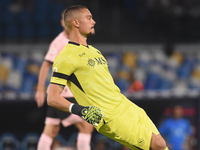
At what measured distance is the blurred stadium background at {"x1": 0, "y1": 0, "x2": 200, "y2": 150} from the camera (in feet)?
40.6

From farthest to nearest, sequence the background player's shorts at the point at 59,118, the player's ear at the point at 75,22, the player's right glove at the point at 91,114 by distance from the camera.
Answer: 1. the background player's shorts at the point at 59,118
2. the player's ear at the point at 75,22
3. the player's right glove at the point at 91,114

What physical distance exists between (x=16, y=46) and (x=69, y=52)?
10329 millimetres

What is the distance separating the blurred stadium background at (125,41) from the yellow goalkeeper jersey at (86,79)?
228 inches

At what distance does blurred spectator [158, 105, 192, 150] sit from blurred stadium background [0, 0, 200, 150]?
5.50 feet

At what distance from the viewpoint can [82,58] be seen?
3896 millimetres

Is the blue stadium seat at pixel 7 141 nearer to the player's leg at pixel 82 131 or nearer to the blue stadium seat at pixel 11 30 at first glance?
the player's leg at pixel 82 131

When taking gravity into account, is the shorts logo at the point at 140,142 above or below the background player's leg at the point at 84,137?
above

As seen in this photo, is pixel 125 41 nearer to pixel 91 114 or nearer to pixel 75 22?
pixel 75 22

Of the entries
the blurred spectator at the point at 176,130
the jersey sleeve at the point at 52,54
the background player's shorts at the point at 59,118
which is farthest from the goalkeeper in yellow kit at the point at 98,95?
the blurred spectator at the point at 176,130

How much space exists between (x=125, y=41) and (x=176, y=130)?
7228 millimetres

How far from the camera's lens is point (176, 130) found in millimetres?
8062

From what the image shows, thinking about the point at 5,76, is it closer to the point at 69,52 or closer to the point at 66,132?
the point at 66,132

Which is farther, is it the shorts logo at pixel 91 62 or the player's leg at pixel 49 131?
the player's leg at pixel 49 131

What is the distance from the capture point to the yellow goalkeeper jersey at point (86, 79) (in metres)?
3.82
